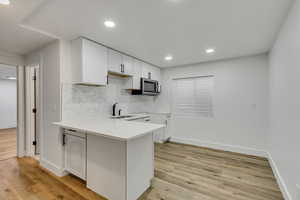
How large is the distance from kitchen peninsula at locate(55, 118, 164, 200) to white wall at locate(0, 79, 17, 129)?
250 inches

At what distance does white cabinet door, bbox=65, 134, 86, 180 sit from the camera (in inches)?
78.3

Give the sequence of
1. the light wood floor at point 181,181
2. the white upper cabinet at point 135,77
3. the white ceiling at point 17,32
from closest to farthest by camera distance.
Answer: the white ceiling at point 17,32 → the light wood floor at point 181,181 → the white upper cabinet at point 135,77

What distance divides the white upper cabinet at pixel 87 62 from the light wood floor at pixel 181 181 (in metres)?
1.67

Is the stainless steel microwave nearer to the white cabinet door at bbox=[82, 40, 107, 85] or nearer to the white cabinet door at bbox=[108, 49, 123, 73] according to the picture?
the white cabinet door at bbox=[108, 49, 123, 73]

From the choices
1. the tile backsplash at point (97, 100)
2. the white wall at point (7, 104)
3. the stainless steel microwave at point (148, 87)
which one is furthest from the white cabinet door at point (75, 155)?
the white wall at point (7, 104)

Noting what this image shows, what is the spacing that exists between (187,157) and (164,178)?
1.04 meters

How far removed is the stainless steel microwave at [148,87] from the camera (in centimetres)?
359

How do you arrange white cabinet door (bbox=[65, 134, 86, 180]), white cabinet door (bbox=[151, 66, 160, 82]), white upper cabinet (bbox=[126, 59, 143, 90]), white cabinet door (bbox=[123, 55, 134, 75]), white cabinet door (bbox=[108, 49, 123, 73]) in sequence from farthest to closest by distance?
white cabinet door (bbox=[151, 66, 160, 82]) → white upper cabinet (bbox=[126, 59, 143, 90]) → white cabinet door (bbox=[123, 55, 134, 75]) → white cabinet door (bbox=[108, 49, 123, 73]) → white cabinet door (bbox=[65, 134, 86, 180])

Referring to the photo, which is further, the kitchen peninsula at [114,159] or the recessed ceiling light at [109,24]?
the recessed ceiling light at [109,24]

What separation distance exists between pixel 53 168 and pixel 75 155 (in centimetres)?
68

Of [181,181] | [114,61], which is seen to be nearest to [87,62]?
[114,61]

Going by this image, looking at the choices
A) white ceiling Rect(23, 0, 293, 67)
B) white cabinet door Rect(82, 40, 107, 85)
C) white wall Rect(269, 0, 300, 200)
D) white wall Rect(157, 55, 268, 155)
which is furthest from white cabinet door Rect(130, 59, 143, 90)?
white wall Rect(269, 0, 300, 200)

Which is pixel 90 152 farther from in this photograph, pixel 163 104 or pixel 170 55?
pixel 163 104

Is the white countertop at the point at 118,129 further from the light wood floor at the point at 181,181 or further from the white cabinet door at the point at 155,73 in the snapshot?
the white cabinet door at the point at 155,73
